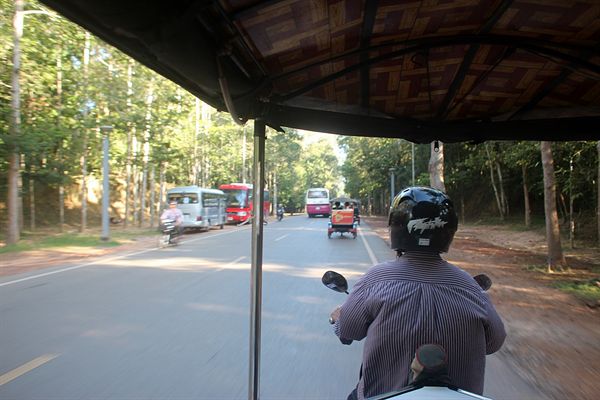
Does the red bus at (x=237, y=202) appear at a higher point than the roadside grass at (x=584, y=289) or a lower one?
higher

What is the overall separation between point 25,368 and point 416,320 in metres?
4.62

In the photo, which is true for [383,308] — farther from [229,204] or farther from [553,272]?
[229,204]

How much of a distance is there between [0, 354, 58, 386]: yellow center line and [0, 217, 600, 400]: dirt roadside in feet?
16.5

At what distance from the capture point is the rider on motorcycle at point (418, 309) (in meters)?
1.91

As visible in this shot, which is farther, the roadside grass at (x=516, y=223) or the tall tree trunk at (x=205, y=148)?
the tall tree trunk at (x=205, y=148)

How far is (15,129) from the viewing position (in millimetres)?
17172

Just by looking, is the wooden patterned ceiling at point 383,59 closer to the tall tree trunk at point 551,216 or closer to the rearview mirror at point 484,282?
the rearview mirror at point 484,282

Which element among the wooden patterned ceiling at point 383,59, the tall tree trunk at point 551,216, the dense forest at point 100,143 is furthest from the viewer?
the dense forest at point 100,143

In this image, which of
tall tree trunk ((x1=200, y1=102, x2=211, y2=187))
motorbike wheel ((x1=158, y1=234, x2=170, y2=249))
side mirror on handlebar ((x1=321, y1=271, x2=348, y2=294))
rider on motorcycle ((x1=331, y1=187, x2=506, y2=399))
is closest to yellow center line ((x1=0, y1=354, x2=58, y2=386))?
side mirror on handlebar ((x1=321, y1=271, x2=348, y2=294))

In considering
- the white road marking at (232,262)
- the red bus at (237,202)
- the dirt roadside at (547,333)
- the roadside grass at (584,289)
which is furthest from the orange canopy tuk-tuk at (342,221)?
the red bus at (237,202)

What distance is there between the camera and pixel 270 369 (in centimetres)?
492

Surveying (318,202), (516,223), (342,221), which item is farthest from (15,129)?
(318,202)

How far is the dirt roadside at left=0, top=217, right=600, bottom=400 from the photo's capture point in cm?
473

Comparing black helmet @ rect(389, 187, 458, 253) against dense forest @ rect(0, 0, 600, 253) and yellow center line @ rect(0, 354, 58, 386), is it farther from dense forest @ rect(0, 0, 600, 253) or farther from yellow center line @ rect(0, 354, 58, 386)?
dense forest @ rect(0, 0, 600, 253)
